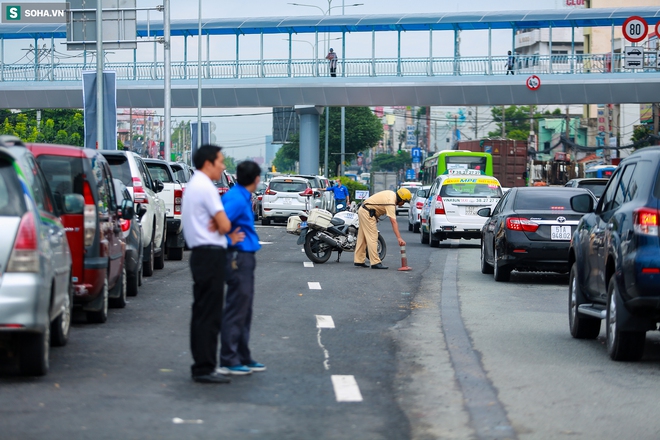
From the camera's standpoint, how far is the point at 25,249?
→ 749 centimetres

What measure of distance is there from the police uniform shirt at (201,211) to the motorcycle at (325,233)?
12520 millimetres

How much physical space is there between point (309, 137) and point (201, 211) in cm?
4722

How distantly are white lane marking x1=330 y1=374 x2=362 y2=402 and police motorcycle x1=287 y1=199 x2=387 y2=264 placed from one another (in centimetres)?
1192

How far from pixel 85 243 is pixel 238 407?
13.0 ft

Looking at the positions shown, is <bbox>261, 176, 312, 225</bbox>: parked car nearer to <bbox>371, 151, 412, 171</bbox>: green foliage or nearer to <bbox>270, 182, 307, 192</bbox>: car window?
<bbox>270, 182, 307, 192</bbox>: car window

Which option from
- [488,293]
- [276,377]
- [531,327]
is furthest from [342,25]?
[276,377]

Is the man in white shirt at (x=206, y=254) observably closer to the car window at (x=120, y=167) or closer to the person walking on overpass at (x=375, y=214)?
the car window at (x=120, y=167)

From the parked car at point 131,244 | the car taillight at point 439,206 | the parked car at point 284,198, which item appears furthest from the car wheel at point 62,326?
the parked car at point 284,198

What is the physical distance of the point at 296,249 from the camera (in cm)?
2445

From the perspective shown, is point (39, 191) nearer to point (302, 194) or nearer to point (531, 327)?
point (531, 327)

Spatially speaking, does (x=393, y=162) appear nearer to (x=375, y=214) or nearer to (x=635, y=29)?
(x=635, y=29)

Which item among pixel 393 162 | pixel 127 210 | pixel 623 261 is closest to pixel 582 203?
pixel 623 261

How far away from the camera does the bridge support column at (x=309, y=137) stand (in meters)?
52.8

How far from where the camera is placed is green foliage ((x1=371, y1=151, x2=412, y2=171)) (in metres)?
151
